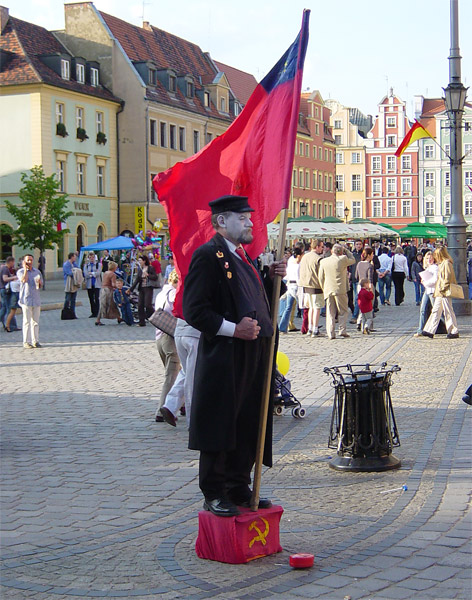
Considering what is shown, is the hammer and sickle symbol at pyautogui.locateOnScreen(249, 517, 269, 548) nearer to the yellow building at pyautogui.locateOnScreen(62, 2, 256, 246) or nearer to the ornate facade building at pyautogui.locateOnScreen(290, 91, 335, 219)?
the yellow building at pyautogui.locateOnScreen(62, 2, 256, 246)

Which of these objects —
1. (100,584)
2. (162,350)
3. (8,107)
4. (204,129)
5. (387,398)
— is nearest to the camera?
(100,584)

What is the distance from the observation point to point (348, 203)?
10006cm

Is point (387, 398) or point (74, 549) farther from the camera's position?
point (387, 398)

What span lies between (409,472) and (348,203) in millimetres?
94364

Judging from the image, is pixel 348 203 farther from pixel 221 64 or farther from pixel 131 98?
pixel 131 98

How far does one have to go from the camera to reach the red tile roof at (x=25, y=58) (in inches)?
1874

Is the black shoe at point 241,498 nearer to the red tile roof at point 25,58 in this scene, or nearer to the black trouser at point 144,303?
the black trouser at point 144,303

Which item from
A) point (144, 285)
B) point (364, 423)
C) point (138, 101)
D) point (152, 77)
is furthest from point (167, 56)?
point (364, 423)

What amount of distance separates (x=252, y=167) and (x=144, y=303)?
1605 cm

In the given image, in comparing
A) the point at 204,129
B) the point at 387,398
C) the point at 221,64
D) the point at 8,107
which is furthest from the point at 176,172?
the point at 221,64

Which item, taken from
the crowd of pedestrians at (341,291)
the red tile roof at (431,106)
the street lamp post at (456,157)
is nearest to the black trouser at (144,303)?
the crowd of pedestrians at (341,291)

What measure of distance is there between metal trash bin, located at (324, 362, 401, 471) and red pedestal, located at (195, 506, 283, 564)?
2094 millimetres

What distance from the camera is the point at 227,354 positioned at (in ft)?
16.6

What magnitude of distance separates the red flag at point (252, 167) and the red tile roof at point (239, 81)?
2645 inches
